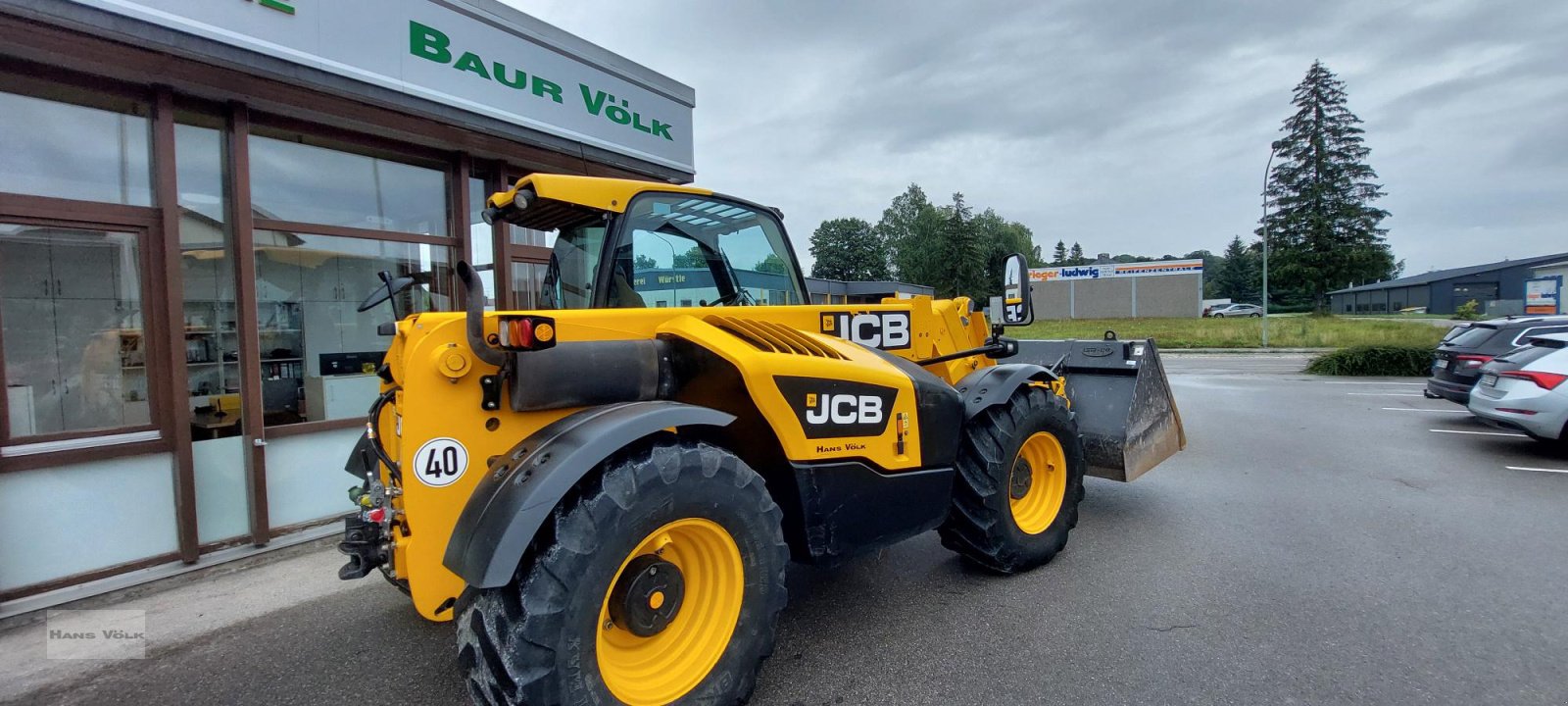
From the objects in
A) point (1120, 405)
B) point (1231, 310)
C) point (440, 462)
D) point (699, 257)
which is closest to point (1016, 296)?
point (1120, 405)

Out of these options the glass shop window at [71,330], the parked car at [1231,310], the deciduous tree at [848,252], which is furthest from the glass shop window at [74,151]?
the parked car at [1231,310]

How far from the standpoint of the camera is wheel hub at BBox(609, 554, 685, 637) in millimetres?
2340

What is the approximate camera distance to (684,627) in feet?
8.36

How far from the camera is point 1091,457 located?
5.14 metres

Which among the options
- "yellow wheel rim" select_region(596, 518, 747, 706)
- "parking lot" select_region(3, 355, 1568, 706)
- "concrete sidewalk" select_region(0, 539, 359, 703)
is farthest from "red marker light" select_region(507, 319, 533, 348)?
"concrete sidewalk" select_region(0, 539, 359, 703)

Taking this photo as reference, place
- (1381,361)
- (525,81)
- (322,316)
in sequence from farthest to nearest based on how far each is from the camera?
(1381,361)
(525,81)
(322,316)

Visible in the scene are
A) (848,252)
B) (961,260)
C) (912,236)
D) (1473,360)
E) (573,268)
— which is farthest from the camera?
(848,252)

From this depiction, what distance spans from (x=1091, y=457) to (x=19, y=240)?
7.38m

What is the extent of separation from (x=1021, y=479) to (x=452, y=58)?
5496mm

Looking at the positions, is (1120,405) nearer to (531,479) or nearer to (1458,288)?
(531,479)

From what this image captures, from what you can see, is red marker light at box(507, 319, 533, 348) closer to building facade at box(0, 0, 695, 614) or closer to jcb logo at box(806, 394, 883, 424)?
jcb logo at box(806, 394, 883, 424)

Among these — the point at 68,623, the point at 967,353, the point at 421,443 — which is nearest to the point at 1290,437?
the point at 967,353

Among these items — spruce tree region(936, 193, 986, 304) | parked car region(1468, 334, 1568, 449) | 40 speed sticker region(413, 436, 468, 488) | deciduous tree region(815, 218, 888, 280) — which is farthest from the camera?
deciduous tree region(815, 218, 888, 280)

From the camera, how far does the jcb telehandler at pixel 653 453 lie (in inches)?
83.8
